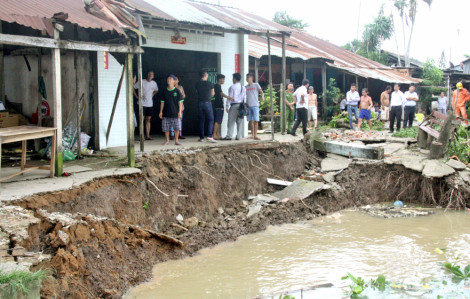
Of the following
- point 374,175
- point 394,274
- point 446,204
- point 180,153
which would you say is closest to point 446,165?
point 446,204

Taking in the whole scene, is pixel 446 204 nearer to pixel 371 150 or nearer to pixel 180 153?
pixel 371 150

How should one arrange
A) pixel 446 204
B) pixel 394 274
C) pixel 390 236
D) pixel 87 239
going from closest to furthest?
pixel 87 239 < pixel 394 274 < pixel 390 236 < pixel 446 204

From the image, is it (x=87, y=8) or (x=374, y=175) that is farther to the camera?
(x=374, y=175)

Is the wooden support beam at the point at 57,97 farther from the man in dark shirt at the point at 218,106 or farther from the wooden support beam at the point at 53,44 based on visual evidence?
the man in dark shirt at the point at 218,106

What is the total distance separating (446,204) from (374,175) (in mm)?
1784

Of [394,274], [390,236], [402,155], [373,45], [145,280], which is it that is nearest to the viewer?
[145,280]

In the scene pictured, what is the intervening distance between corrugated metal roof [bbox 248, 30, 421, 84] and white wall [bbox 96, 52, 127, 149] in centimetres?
684

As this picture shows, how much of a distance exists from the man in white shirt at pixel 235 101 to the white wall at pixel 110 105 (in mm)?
2732

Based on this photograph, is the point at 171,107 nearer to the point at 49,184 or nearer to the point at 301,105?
the point at 49,184

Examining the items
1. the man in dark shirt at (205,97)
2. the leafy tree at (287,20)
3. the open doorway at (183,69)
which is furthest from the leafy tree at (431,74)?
the man in dark shirt at (205,97)

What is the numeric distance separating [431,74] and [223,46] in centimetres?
1880

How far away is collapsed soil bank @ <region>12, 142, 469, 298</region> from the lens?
19.7ft

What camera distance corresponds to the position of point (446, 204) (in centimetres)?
1141

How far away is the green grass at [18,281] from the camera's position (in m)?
4.39
